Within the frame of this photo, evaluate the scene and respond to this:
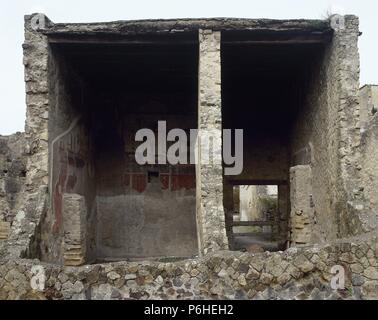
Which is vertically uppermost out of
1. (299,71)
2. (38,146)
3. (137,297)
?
(299,71)

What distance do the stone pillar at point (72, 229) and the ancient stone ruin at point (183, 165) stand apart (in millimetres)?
20

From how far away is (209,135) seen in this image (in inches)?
247

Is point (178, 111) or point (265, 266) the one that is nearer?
point (265, 266)

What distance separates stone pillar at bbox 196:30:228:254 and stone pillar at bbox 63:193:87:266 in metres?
2.00

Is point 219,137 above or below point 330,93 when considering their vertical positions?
below

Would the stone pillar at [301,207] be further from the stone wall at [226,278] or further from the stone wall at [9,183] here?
the stone wall at [9,183]

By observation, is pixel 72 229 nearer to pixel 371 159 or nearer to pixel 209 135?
pixel 209 135

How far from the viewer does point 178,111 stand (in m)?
8.99

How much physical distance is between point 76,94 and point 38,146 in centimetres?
173

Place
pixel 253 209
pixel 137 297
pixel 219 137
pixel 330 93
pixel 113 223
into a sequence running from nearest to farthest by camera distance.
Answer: pixel 137 297, pixel 219 137, pixel 330 93, pixel 113 223, pixel 253 209

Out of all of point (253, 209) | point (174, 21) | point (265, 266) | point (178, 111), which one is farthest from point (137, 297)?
point (253, 209)

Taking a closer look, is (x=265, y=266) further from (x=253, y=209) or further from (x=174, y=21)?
(x=253, y=209)

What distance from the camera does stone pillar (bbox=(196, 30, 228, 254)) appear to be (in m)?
5.98

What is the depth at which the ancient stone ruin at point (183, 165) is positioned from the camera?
13.0ft
